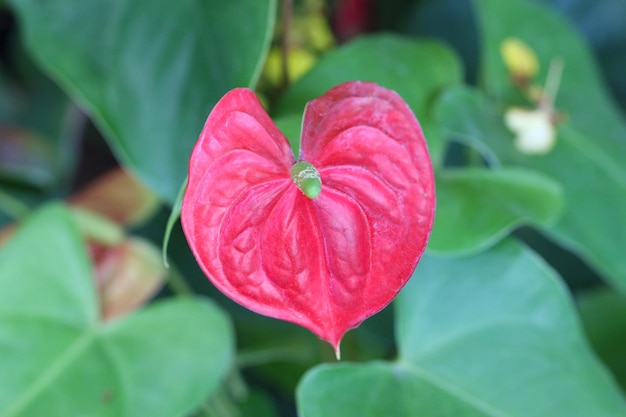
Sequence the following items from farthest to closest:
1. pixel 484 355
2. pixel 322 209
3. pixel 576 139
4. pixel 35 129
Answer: pixel 35 129 < pixel 576 139 < pixel 484 355 < pixel 322 209

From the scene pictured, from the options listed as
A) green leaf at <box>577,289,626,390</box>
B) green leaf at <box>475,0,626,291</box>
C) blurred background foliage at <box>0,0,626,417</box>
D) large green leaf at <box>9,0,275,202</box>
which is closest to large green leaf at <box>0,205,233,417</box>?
blurred background foliage at <box>0,0,626,417</box>

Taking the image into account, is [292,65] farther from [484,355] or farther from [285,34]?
[484,355]

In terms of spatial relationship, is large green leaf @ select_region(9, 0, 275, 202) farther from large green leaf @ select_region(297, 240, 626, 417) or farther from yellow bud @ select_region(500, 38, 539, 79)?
yellow bud @ select_region(500, 38, 539, 79)

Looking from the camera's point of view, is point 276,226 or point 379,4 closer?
point 276,226

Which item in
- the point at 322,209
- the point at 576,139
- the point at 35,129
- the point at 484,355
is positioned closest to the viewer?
the point at 322,209

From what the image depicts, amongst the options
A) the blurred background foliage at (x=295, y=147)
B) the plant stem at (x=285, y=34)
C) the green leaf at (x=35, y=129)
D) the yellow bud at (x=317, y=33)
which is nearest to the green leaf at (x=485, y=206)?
the blurred background foliage at (x=295, y=147)

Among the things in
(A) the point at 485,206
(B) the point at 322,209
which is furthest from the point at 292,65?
(B) the point at 322,209

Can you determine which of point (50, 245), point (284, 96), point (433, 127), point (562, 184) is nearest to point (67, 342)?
point (50, 245)

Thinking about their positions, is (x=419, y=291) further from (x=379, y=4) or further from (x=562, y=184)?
(x=379, y=4)
